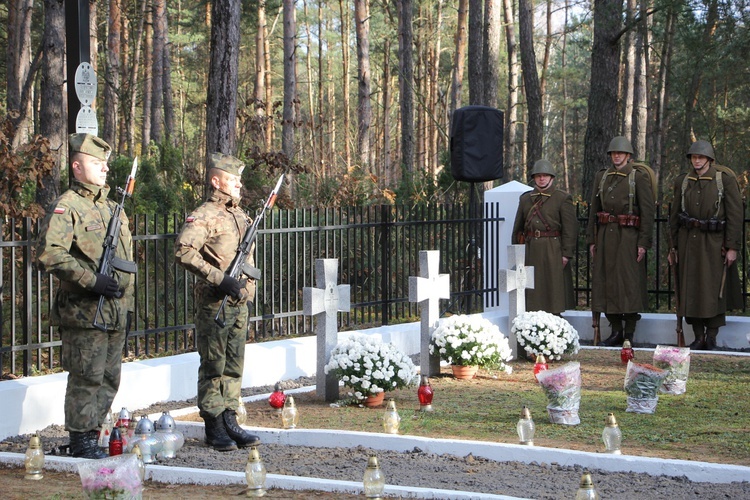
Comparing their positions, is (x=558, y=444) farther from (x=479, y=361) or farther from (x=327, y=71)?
(x=327, y=71)

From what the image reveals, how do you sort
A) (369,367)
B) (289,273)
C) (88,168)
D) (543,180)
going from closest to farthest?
(88,168), (369,367), (289,273), (543,180)

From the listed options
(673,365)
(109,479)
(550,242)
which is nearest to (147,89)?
(550,242)

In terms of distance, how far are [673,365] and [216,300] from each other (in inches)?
177

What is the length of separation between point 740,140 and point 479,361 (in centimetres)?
1712

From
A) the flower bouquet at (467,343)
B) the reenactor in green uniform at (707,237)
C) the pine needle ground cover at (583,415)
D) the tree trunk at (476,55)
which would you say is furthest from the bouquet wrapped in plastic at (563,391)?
the tree trunk at (476,55)

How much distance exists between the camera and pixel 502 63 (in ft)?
174

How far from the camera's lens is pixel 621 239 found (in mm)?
12438

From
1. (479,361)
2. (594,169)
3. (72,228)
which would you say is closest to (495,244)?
(479,361)

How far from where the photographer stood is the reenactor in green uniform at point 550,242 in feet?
41.9

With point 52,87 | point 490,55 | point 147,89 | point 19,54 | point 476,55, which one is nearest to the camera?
point 52,87

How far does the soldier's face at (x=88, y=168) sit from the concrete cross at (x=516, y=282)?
5.84m

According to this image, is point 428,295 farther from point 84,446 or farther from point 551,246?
point 84,446

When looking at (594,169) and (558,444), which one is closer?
(558,444)

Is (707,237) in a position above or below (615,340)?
above
